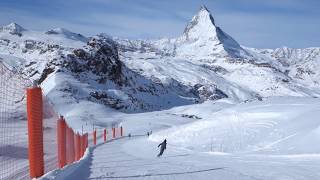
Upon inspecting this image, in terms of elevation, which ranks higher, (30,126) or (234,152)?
(30,126)

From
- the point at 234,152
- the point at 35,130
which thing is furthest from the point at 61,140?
the point at 234,152

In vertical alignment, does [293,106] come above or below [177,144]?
above

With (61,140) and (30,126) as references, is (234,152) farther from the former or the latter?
(30,126)

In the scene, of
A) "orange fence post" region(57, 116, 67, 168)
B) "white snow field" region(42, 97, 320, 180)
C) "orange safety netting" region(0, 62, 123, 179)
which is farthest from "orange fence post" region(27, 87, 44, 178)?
"orange fence post" region(57, 116, 67, 168)

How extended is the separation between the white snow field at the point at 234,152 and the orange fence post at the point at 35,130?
0.87ft

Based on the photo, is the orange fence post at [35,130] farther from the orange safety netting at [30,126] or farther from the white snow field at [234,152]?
the white snow field at [234,152]

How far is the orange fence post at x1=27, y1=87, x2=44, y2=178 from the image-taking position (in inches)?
344

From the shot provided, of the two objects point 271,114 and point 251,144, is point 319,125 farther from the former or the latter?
point 271,114

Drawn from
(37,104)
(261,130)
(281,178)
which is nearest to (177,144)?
(261,130)

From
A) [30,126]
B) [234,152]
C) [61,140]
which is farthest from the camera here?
[234,152]

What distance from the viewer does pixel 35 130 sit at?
877 centimetres

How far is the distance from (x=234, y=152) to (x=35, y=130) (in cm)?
1769

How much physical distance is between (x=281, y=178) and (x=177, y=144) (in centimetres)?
2021

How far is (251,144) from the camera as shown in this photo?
86.2 ft
